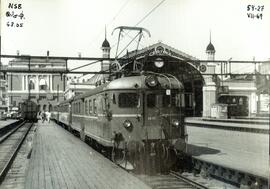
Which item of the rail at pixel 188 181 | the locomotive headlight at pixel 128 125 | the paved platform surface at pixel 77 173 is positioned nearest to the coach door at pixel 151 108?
the locomotive headlight at pixel 128 125

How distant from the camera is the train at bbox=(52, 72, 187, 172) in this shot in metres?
10.9

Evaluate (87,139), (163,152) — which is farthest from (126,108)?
(87,139)

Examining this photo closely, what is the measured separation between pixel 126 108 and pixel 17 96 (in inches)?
2690

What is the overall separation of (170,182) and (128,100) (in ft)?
8.36

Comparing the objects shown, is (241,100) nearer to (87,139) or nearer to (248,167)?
(87,139)

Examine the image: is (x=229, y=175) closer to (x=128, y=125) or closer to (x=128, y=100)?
(x=128, y=125)

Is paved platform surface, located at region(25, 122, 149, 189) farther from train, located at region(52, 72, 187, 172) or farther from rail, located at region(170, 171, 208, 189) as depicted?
rail, located at region(170, 171, 208, 189)

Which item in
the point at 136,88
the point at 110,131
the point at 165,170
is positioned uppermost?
the point at 136,88

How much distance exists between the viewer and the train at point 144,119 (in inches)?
428

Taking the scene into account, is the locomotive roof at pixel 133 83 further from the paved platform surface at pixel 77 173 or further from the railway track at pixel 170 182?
the railway track at pixel 170 182

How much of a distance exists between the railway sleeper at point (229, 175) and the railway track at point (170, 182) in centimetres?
90

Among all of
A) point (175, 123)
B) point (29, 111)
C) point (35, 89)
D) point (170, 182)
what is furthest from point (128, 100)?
point (35, 89)

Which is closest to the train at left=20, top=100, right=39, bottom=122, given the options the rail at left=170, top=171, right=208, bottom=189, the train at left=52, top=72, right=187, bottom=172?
the train at left=52, top=72, right=187, bottom=172

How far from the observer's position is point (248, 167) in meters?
9.96
